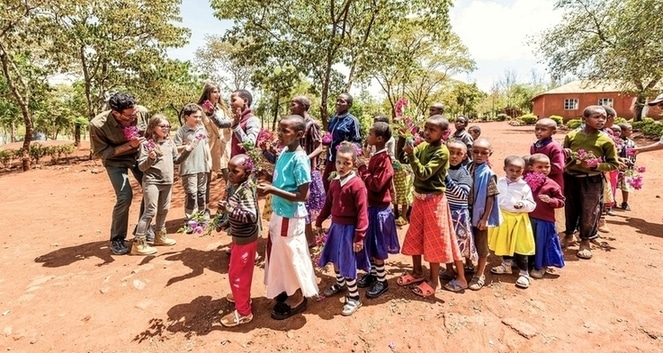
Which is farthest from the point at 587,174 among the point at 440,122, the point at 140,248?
the point at 140,248

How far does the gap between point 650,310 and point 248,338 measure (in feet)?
12.4

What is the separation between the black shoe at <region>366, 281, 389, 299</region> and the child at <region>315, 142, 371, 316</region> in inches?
7.4

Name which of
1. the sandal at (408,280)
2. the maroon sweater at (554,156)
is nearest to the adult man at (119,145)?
the sandal at (408,280)

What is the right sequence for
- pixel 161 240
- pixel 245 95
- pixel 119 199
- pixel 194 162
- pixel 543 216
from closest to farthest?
pixel 543 216 → pixel 245 95 → pixel 119 199 → pixel 161 240 → pixel 194 162

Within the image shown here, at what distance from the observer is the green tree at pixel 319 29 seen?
10.6 metres

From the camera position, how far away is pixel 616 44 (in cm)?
1380

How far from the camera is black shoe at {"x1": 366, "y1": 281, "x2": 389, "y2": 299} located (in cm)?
346

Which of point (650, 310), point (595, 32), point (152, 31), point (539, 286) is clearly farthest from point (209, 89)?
point (595, 32)

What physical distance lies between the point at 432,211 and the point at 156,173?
3.42m

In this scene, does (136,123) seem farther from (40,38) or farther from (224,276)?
(40,38)

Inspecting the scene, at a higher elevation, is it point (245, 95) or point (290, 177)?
point (245, 95)

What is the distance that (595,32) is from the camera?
70.4ft

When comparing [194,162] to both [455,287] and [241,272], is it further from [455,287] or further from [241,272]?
[455,287]

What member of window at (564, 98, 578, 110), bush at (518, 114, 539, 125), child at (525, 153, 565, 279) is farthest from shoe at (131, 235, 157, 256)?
window at (564, 98, 578, 110)
